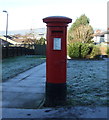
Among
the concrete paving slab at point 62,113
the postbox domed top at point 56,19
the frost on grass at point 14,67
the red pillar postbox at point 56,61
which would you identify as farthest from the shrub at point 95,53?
the concrete paving slab at point 62,113

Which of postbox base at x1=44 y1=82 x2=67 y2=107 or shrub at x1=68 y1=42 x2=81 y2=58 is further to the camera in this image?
shrub at x1=68 y1=42 x2=81 y2=58

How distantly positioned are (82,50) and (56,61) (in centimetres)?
1996

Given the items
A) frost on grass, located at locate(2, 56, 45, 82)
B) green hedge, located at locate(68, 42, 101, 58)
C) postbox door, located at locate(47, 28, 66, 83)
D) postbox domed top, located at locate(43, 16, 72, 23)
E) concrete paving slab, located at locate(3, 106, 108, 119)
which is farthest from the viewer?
green hedge, located at locate(68, 42, 101, 58)

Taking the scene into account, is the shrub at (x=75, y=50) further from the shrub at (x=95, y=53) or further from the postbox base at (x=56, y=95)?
the postbox base at (x=56, y=95)

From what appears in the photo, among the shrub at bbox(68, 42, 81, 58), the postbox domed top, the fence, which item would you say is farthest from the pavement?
the fence

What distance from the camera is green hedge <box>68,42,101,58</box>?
1007 inches

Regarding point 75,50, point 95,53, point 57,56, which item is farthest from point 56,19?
point 95,53

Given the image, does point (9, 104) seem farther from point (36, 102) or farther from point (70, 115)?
point (70, 115)

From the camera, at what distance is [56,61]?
6.00 metres

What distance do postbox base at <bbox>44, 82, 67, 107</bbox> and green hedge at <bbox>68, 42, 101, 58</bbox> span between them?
775 inches

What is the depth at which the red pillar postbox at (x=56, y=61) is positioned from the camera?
19.5 ft

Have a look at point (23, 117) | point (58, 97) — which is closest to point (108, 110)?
point (58, 97)

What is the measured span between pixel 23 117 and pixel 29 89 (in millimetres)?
3235

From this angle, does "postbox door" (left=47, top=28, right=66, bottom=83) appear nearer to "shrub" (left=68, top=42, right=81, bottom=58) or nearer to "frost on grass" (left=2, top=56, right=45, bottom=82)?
"frost on grass" (left=2, top=56, right=45, bottom=82)
